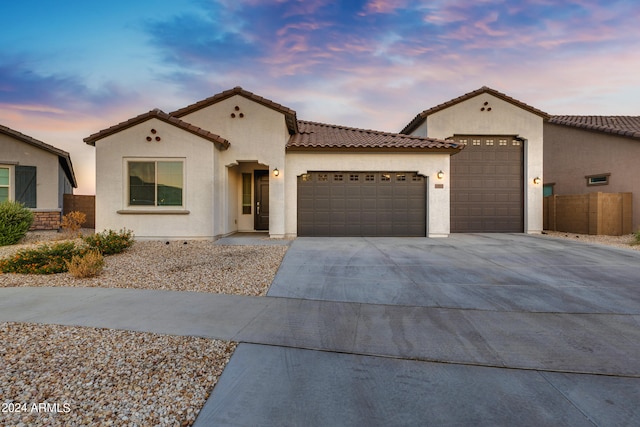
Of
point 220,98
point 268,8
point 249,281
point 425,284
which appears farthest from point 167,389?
point 268,8

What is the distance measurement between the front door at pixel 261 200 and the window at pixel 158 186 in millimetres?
3548

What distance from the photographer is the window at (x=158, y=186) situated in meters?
10.6

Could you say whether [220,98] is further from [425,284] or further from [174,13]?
[425,284]

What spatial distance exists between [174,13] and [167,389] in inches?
531

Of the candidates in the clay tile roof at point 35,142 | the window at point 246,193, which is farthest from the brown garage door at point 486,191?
the clay tile roof at point 35,142

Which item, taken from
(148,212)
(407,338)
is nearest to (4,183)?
(148,212)

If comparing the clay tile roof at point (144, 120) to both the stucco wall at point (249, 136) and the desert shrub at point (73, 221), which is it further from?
the desert shrub at point (73, 221)

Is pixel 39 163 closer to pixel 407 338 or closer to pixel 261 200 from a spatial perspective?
pixel 261 200

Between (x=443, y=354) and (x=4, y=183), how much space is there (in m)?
18.8

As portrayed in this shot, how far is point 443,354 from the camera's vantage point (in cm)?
299

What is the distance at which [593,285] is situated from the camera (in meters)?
5.44

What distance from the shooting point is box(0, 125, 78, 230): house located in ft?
43.1

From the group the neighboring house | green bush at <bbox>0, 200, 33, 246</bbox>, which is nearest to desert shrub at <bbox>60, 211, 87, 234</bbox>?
green bush at <bbox>0, 200, 33, 246</bbox>

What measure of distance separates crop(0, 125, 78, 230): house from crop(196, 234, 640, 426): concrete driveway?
1457 cm
